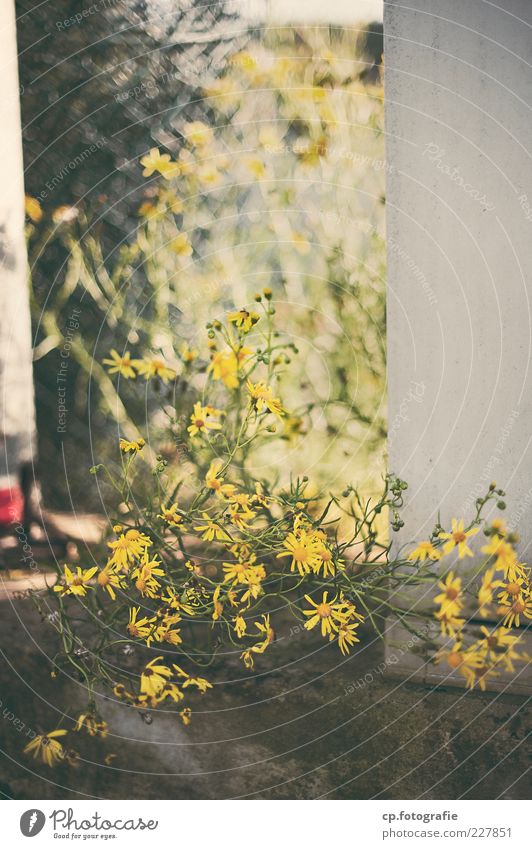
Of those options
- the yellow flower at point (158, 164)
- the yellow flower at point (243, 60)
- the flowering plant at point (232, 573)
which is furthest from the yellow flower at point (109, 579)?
the yellow flower at point (243, 60)

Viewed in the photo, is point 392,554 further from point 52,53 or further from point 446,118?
point 52,53

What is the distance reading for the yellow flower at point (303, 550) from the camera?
48.5 inches

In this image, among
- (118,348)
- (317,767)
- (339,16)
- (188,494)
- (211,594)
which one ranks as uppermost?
(339,16)

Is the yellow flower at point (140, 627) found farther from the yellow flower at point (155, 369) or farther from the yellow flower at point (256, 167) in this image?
the yellow flower at point (256, 167)

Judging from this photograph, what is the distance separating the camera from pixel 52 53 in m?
1.52

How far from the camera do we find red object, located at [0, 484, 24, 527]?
5.19 feet

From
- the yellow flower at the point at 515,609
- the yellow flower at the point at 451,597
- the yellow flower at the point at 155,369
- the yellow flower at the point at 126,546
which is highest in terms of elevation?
the yellow flower at the point at 155,369

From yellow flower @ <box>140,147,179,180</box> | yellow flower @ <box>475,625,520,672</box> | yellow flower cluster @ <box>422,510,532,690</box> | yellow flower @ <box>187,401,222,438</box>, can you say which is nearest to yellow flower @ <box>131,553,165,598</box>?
yellow flower @ <box>187,401,222,438</box>

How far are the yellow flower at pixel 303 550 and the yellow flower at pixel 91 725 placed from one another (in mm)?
418

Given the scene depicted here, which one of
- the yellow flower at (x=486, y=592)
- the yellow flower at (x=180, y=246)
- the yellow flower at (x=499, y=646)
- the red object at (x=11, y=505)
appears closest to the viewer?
the yellow flower at (x=486, y=592)

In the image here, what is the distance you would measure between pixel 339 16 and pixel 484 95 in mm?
574

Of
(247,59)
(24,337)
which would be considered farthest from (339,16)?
(24,337)

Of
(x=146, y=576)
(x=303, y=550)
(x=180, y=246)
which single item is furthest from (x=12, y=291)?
(x=303, y=550)

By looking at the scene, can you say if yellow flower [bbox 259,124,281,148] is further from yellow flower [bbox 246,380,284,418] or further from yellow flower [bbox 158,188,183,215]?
yellow flower [bbox 246,380,284,418]
